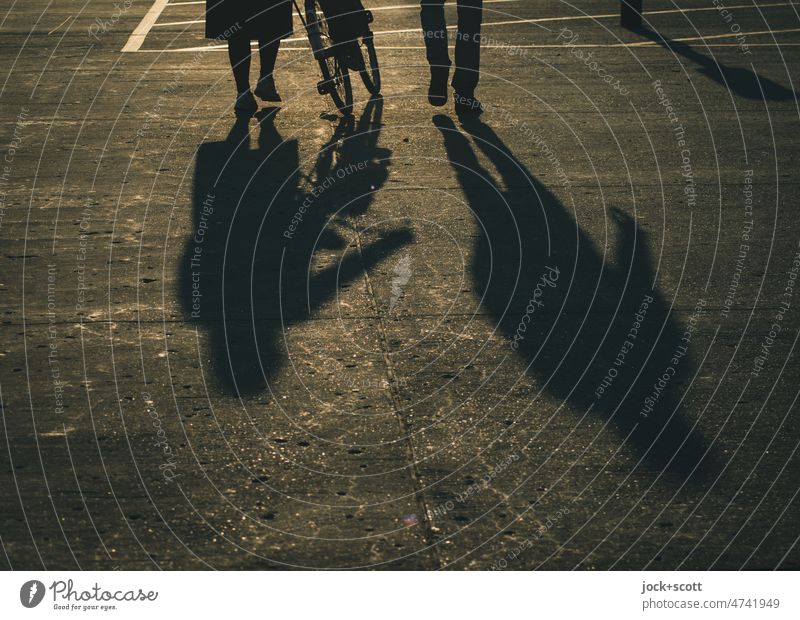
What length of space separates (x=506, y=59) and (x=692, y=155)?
348 cm

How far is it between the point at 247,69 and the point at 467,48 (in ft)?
5.66

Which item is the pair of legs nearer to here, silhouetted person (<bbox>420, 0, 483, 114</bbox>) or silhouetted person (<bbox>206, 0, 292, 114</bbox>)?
silhouetted person (<bbox>206, 0, 292, 114</bbox>)

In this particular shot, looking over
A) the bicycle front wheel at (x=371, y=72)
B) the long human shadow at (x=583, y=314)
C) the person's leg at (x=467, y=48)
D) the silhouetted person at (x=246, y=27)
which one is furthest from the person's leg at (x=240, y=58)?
the long human shadow at (x=583, y=314)

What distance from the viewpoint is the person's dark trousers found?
439 inches

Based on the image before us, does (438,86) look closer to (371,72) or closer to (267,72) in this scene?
(371,72)

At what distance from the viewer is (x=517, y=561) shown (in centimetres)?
474

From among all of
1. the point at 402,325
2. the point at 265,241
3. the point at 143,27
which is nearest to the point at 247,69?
the point at 265,241

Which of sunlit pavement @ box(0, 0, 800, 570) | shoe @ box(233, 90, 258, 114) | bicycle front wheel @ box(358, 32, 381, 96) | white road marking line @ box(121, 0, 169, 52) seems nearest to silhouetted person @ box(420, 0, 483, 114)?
sunlit pavement @ box(0, 0, 800, 570)

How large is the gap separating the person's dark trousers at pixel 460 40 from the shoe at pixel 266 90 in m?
1.21

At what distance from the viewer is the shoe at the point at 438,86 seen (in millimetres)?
10977

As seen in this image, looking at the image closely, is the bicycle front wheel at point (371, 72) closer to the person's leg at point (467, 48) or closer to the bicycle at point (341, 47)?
the bicycle at point (341, 47)

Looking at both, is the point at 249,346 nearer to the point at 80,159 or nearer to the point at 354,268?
the point at 354,268

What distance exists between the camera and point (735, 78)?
12.3 metres
